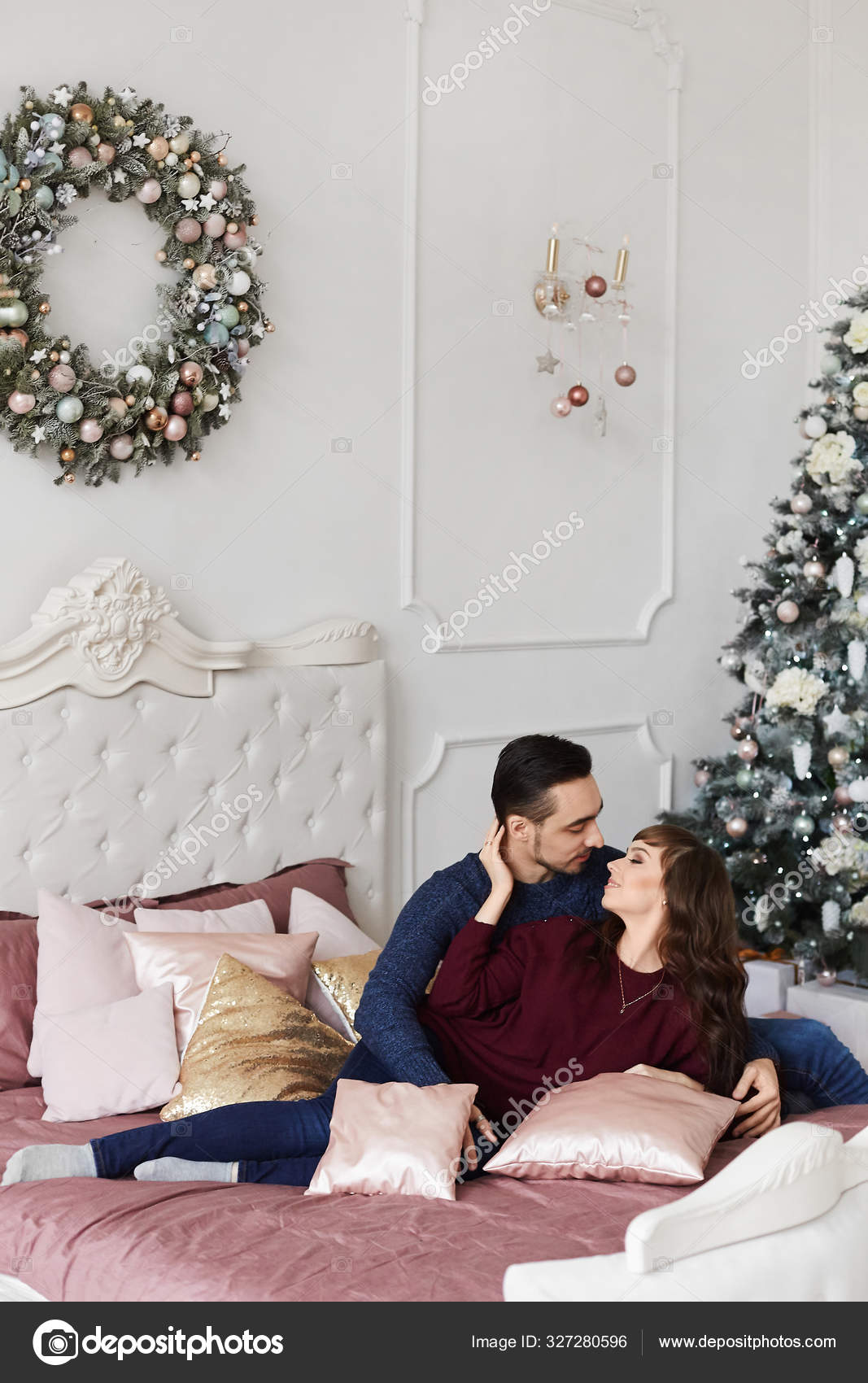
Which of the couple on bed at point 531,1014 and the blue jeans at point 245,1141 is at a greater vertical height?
the couple on bed at point 531,1014

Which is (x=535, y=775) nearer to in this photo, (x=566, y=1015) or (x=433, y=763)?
(x=566, y=1015)

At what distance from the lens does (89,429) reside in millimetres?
2838

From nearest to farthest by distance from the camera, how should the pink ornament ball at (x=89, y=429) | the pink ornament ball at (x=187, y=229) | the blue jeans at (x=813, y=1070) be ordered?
the blue jeans at (x=813, y=1070) → the pink ornament ball at (x=89, y=429) → the pink ornament ball at (x=187, y=229)

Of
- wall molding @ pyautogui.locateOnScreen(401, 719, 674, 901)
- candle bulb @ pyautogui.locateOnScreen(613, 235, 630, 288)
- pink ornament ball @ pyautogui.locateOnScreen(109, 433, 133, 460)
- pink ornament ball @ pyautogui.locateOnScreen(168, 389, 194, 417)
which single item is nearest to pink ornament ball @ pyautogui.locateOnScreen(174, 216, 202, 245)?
pink ornament ball @ pyautogui.locateOnScreen(168, 389, 194, 417)

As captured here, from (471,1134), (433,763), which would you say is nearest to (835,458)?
(433,763)

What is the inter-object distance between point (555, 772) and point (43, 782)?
1093 mm

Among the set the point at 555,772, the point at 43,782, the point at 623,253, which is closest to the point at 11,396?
the point at 43,782

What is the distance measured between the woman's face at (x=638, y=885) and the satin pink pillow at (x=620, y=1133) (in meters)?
0.29

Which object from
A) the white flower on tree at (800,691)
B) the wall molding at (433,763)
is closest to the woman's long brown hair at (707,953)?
the wall molding at (433,763)

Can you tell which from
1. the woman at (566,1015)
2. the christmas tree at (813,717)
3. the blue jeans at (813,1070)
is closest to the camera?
the woman at (566,1015)

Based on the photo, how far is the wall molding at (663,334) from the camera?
3.47 meters

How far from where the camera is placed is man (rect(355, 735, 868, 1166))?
2.28 meters

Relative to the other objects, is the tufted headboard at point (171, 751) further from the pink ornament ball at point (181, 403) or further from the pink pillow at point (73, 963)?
the pink ornament ball at point (181, 403)
